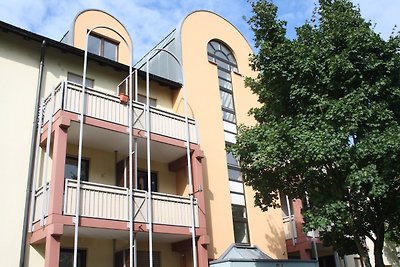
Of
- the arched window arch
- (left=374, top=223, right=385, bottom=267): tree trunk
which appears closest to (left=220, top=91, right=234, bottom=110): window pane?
the arched window arch

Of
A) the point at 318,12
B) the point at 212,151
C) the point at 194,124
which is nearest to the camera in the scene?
the point at 318,12

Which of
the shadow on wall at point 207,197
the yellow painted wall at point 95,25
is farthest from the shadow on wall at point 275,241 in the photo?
the yellow painted wall at point 95,25

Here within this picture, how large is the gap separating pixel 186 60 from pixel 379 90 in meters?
9.05

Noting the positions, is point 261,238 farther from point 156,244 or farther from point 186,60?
point 186,60

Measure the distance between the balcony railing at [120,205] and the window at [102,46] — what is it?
6.85m

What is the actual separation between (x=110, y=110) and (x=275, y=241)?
960 centimetres

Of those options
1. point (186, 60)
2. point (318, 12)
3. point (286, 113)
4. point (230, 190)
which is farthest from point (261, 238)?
point (318, 12)

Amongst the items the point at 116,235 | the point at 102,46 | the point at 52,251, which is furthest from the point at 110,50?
the point at 52,251

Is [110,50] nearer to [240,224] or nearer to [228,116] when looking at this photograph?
[228,116]

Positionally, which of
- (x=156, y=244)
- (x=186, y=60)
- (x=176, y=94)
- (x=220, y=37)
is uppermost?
(x=220, y=37)

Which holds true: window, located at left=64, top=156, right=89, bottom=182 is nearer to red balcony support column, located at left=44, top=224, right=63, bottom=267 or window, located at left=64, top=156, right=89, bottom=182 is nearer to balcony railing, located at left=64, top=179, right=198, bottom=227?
balcony railing, located at left=64, top=179, right=198, bottom=227

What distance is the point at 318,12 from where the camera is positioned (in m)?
13.9

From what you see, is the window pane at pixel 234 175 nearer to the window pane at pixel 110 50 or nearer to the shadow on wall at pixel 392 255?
the window pane at pixel 110 50

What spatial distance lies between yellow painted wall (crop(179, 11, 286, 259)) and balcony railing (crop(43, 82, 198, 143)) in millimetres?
2014
